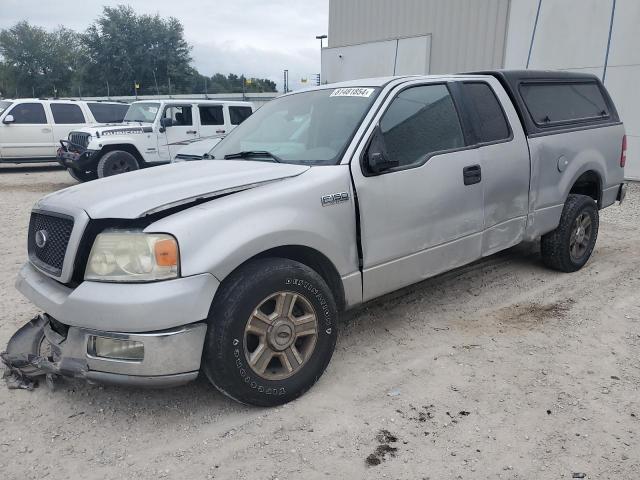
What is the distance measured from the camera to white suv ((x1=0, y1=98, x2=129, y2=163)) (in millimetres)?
13484

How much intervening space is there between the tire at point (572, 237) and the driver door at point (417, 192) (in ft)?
4.38

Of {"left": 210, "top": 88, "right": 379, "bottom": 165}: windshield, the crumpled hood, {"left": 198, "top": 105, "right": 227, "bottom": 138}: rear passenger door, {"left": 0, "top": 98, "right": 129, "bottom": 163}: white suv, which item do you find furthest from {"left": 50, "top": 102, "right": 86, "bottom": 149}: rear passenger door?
the crumpled hood

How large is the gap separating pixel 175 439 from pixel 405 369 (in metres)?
1.48

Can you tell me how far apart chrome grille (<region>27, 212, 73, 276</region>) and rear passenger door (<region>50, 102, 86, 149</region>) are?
12.3 metres

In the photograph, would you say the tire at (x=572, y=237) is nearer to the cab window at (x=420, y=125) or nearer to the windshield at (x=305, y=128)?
the cab window at (x=420, y=125)

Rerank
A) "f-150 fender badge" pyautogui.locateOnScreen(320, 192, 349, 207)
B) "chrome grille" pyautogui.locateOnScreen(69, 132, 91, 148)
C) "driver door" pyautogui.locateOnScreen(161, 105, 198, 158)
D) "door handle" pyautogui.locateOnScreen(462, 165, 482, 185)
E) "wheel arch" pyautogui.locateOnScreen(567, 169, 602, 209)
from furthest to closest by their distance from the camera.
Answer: "driver door" pyautogui.locateOnScreen(161, 105, 198, 158), "chrome grille" pyautogui.locateOnScreen(69, 132, 91, 148), "wheel arch" pyautogui.locateOnScreen(567, 169, 602, 209), "door handle" pyautogui.locateOnScreen(462, 165, 482, 185), "f-150 fender badge" pyautogui.locateOnScreen(320, 192, 349, 207)

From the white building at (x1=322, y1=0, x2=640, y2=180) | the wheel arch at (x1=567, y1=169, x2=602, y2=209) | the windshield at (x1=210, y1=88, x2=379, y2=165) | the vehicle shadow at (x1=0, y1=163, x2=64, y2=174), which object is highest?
the white building at (x1=322, y1=0, x2=640, y2=180)

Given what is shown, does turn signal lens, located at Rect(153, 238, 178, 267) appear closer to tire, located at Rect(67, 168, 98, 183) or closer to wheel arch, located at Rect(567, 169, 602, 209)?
wheel arch, located at Rect(567, 169, 602, 209)

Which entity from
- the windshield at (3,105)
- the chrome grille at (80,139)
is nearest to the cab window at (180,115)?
the chrome grille at (80,139)

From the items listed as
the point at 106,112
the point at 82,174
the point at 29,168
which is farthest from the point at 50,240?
the point at 29,168

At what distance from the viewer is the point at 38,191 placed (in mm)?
11094

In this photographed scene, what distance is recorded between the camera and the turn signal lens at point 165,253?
2.52m

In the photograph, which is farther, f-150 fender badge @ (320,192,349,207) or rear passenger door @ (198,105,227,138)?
rear passenger door @ (198,105,227,138)

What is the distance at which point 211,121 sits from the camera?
12109 mm
